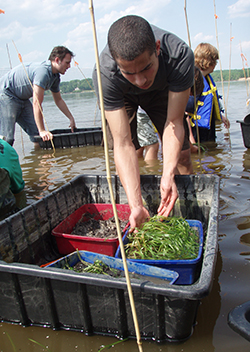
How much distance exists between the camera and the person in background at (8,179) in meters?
2.95

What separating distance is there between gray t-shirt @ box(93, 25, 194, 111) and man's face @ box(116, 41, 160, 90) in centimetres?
34

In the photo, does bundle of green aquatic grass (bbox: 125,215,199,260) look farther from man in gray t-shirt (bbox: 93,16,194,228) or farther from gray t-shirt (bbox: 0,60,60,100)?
gray t-shirt (bbox: 0,60,60,100)

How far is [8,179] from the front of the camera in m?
3.10

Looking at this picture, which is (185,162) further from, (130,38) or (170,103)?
(130,38)

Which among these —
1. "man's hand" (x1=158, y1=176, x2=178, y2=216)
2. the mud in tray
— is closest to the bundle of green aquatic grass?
"man's hand" (x1=158, y1=176, x2=178, y2=216)

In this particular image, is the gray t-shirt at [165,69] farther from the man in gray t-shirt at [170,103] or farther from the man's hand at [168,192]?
the man's hand at [168,192]

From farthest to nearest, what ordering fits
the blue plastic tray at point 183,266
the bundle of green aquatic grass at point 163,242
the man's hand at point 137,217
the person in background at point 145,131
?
1. the person in background at point 145,131
2. the man's hand at point 137,217
3. the bundle of green aquatic grass at point 163,242
4. the blue plastic tray at point 183,266

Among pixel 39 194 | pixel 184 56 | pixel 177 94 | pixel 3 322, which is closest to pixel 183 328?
pixel 3 322

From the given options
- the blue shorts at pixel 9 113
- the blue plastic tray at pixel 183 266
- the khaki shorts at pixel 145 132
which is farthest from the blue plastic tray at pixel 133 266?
the blue shorts at pixel 9 113

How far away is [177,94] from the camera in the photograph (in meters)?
2.18

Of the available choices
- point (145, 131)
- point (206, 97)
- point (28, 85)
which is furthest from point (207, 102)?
point (28, 85)

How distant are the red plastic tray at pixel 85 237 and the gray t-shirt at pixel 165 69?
993 millimetres

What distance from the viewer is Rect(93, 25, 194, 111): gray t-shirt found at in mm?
2076

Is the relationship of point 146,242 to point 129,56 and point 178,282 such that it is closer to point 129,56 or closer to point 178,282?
point 178,282
